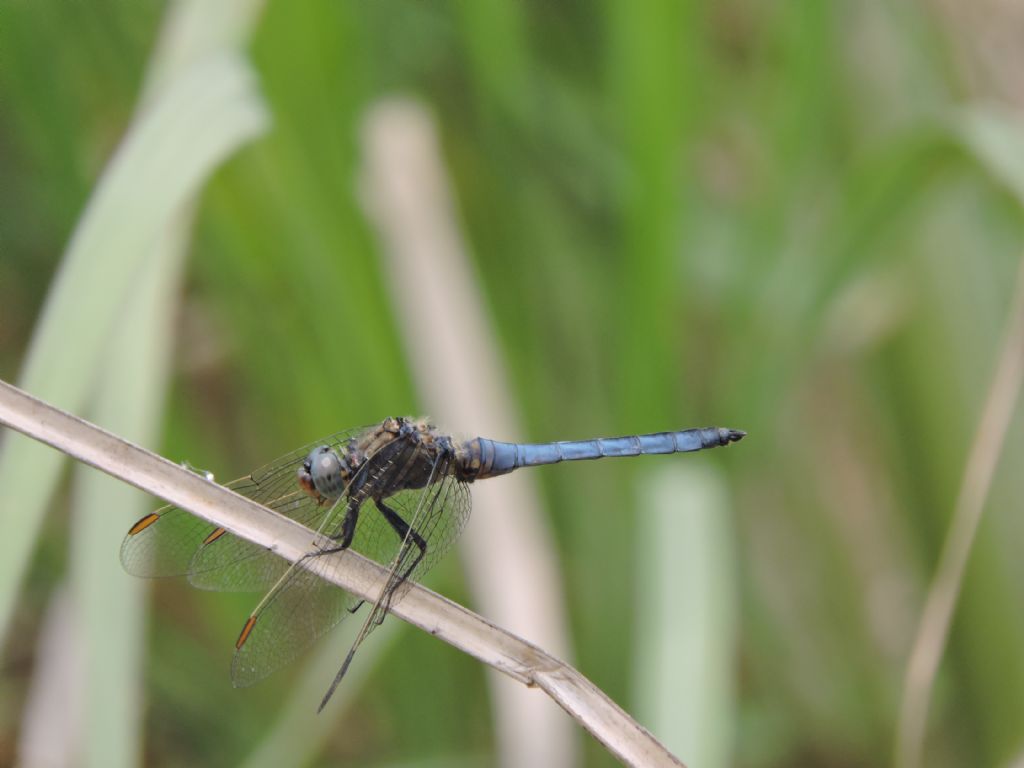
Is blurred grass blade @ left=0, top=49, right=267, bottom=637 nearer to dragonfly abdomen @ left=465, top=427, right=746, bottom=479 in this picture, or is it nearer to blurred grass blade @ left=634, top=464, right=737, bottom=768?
dragonfly abdomen @ left=465, top=427, right=746, bottom=479

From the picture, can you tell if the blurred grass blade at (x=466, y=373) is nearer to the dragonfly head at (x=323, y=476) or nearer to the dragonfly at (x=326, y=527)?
the dragonfly at (x=326, y=527)

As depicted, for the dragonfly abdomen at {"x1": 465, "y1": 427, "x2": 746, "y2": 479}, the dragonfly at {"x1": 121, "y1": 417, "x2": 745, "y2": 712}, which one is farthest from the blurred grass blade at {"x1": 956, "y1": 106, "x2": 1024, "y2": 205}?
the dragonfly at {"x1": 121, "y1": 417, "x2": 745, "y2": 712}

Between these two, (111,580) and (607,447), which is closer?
(111,580)

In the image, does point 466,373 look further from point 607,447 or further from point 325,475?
point 325,475

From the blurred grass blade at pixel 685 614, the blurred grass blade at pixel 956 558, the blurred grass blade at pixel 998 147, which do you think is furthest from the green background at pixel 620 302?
the blurred grass blade at pixel 956 558

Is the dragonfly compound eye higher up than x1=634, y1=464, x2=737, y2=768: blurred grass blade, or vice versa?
the dragonfly compound eye

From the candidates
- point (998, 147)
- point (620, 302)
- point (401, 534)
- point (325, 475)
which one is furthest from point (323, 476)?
point (998, 147)
